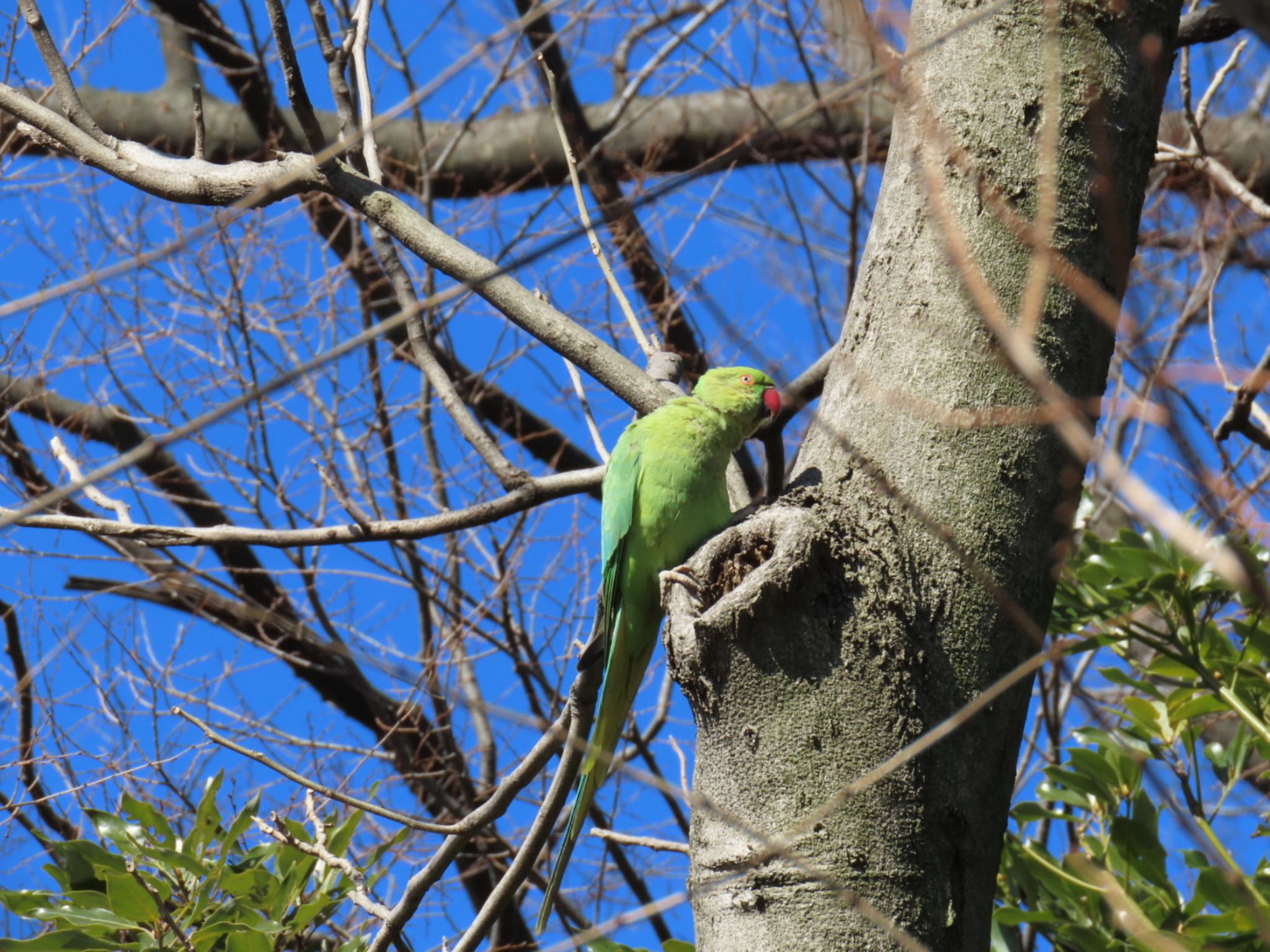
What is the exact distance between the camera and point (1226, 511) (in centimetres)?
106

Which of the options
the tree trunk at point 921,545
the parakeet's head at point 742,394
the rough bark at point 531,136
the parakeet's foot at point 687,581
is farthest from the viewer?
the rough bark at point 531,136

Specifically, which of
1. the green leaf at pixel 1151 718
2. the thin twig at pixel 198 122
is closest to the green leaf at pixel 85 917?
the thin twig at pixel 198 122

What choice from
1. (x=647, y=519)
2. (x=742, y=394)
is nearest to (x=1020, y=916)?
(x=647, y=519)

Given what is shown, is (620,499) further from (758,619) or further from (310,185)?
(758,619)

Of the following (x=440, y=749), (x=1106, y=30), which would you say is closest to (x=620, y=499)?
(x=1106, y=30)

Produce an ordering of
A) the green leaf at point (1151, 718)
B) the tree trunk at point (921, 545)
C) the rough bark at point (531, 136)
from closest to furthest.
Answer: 1. the tree trunk at point (921, 545)
2. the green leaf at point (1151, 718)
3. the rough bark at point (531, 136)

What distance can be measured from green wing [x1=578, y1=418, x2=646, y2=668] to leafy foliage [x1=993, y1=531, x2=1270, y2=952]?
1104 mm

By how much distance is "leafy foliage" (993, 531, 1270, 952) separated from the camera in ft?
7.93

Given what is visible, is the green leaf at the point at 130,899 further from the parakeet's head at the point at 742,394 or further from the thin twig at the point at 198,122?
the parakeet's head at the point at 742,394

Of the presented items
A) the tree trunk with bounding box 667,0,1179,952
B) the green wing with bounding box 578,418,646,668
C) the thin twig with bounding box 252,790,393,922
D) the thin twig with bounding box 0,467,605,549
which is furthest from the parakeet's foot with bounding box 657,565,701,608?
the green wing with bounding box 578,418,646,668

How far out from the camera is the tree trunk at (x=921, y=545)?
1.55 metres

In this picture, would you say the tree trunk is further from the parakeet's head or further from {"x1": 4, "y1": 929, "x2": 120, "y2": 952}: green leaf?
{"x1": 4, "y1": 929, "x2": 120, "y2": 952}: green leaf

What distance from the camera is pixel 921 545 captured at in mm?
1677

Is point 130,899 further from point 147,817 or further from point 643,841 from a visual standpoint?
point 643,841
